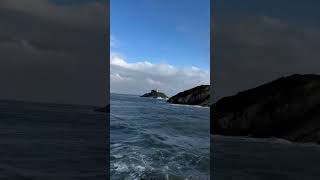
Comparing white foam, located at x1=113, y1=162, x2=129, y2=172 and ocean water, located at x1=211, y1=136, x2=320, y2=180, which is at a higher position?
white foam, located at x1=113, y1=162, x2=129, y2=172

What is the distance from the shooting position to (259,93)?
4166 cm

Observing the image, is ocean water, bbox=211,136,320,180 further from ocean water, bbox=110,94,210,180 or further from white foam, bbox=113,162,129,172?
white foam, bbox=113,162,129,172

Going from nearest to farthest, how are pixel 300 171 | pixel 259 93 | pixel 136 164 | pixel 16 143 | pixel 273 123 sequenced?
1. pixel 136 164
2. pixel 300 171
3. pixel 16 143
4. pixel 273 123
5. pixel 259 93

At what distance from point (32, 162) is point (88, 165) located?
3188mm

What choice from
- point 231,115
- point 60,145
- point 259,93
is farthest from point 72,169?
point 259,93

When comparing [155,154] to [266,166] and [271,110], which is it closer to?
[266,166]

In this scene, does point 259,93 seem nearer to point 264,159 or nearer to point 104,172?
point 264,159

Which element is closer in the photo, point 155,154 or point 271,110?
point 155,154

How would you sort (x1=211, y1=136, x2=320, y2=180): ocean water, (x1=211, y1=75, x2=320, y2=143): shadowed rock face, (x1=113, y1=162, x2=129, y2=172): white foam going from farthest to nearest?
(x1=211, y1=75, x2=320, y2=143): shadowed rock face → (x1=211, y1=136, x2=320, y2=180): ocean water → (x1=113, y1=162, x2=129, y2=172): white foam

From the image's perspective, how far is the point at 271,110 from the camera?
1587 inches

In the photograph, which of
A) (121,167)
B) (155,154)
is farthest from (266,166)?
(121,167)

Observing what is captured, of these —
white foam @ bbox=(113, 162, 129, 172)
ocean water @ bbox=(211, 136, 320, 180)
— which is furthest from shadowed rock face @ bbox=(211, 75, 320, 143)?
Result: white foam @ bbox=(113, 162, 129, 172)

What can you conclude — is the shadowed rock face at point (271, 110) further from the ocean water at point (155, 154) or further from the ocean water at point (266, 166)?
the ocean water at point (155, 154)

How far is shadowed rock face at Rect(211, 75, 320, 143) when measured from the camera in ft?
122
